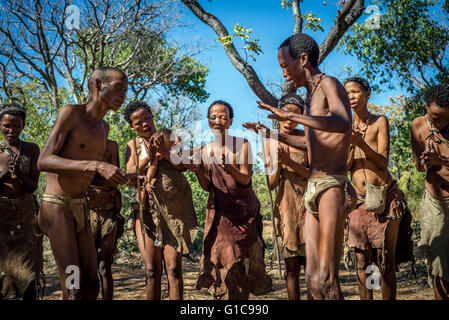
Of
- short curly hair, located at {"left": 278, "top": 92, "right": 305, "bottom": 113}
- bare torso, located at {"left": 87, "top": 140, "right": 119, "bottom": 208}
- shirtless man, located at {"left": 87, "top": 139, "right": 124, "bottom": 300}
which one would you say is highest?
short curly hair, located at {"left": 278, "top": 92, "right": 305, "bottom": 113}

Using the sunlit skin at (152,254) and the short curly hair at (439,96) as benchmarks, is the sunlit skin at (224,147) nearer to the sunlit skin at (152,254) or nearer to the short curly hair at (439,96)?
the sunlit skin at (152,254)

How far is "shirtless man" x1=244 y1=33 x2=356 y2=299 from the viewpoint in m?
2.59

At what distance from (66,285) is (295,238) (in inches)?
81.8

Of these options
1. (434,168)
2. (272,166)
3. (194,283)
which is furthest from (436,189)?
(194,283)

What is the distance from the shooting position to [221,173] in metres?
3.89

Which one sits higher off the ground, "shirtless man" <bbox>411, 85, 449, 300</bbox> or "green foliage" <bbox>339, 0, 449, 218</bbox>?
"green foliage" <bbox>339, 0, 449, 218</bbox>

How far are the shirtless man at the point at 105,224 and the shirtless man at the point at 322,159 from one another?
92.2 inches

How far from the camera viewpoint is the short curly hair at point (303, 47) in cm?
297

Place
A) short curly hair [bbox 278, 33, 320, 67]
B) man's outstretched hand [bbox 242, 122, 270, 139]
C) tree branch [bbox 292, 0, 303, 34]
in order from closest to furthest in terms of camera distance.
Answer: short curly hair [bbox 278, 33, 320, 67] < man's outstretched hand [bbox 242, 122, 270, 139] < tree branch [bbox 292, 0, 303, 34]

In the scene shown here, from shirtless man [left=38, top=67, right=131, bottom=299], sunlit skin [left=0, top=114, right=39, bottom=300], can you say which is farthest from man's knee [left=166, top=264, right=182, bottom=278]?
sunlit skin [left=0, top=114, right=39, bottom=300]

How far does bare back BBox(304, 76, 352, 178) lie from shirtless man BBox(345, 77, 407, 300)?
1236 mm

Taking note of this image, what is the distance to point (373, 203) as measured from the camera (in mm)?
3939

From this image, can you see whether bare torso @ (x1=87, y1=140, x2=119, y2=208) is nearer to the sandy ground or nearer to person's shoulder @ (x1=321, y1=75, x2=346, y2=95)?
the sandy ground
